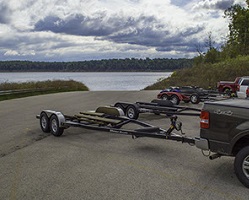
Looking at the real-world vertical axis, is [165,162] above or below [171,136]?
below

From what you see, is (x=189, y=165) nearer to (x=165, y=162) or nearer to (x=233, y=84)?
(x=165, y=162)

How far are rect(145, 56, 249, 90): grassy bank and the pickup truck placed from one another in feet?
95.1

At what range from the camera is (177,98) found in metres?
18.1

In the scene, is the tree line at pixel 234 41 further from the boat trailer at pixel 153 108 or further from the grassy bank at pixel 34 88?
the boat trailer at pixel 153 108

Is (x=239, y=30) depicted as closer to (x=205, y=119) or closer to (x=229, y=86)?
(x=229, y=86)

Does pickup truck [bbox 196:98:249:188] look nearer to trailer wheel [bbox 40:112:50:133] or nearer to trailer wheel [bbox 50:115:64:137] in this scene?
trailer wheel [bbox 50:115:64:137]

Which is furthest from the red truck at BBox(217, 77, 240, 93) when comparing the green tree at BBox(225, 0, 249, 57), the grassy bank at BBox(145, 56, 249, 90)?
the green tree at BBox(225, 0, 249, 57)

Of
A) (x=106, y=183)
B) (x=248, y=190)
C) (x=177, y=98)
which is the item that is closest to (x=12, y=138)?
(x=106, y=183)

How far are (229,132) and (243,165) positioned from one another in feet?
1.96

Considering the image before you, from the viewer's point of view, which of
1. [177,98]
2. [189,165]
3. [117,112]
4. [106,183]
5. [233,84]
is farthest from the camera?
[233,84]

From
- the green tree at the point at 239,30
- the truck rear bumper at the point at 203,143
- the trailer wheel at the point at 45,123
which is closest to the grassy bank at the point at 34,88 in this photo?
the trailer wheel at the point at 45,123

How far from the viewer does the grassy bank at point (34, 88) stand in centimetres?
2588

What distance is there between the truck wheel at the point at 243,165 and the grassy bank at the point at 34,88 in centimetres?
2100

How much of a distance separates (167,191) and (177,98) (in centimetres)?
1317
